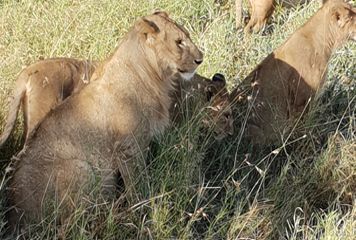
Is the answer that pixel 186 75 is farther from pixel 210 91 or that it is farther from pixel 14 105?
pixel 14 105

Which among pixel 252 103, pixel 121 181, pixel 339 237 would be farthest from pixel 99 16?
pixel 339 237

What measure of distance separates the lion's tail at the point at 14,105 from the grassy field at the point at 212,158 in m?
0.16

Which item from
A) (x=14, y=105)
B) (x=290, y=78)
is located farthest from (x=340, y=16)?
(x=14, y=105)

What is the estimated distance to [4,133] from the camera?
15.9 ft

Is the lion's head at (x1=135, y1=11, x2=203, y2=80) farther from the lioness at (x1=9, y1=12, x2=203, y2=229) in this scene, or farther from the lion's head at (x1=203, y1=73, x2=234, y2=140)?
the lion's head at (x1=203, y1=73, x2=234, y2=140)

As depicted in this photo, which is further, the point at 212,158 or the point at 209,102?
the point at 212,158

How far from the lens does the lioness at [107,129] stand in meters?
4.26

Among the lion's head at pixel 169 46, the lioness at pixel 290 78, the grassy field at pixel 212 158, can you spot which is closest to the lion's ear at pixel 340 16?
the lioness at pixel 290 78

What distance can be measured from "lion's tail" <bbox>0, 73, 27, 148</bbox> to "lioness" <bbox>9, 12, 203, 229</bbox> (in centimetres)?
49

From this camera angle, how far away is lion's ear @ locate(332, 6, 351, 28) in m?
5.95

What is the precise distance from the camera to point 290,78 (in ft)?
19.0

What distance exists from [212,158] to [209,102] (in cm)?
39

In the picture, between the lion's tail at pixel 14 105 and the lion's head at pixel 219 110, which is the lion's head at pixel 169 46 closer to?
the lion's head at pixel 219 110

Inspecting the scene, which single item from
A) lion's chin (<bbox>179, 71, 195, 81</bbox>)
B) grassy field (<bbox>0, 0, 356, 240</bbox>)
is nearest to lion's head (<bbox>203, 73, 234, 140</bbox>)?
grassy field (<bbox>0, 0, 356, 240</bbox>)
